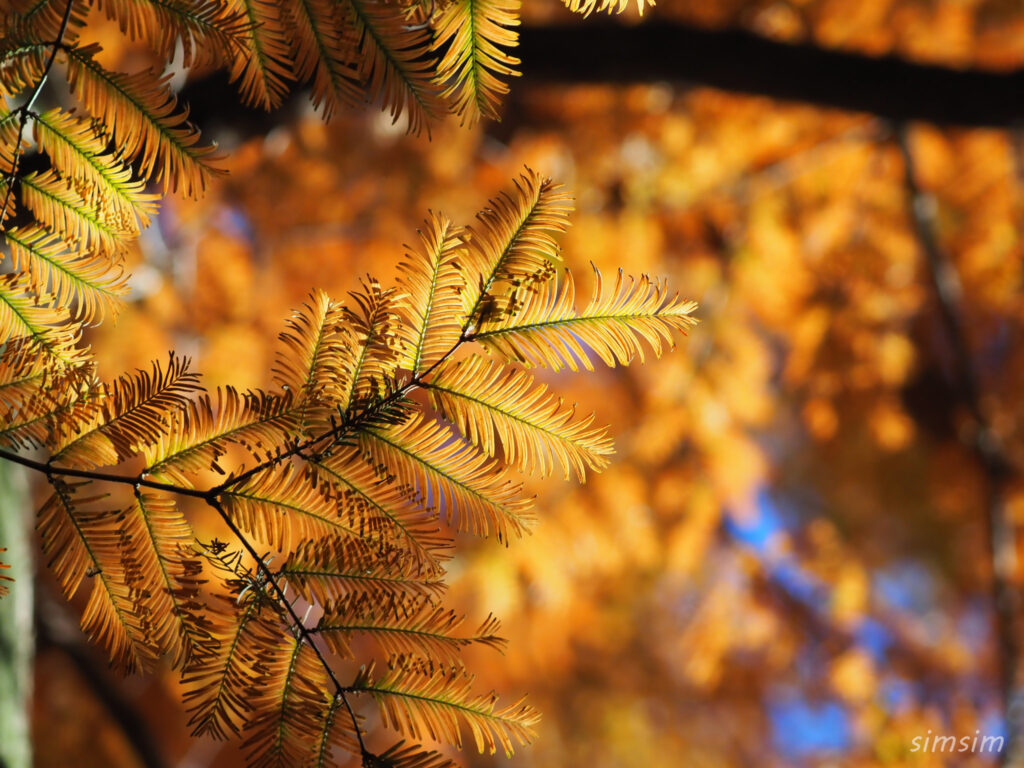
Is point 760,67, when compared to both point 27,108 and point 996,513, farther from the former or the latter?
point 996,513

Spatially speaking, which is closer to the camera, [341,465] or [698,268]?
[341,465]

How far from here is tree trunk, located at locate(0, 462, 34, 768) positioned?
1.13 metres

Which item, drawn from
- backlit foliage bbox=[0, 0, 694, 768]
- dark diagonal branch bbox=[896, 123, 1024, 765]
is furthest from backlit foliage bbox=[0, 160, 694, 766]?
dark diagonal branch bbox=[896, 123, 1024, 765]

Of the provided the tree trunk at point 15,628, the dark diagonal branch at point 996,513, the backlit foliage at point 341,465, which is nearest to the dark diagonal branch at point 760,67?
the dark diagonal branch at point 996,513

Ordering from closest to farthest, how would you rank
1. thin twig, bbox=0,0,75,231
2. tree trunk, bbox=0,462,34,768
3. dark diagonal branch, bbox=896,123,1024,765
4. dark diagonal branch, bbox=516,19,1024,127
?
thin twig, bbox=0,0,75,231
tree trunk, bbox=0,462,34,768
dark diagonal branch, bbox=516,19,1024,127
dark diagonal branch, bbox=896,123,1024,765

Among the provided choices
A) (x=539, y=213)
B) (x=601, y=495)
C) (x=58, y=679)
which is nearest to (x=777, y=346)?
(x=601, y=495)

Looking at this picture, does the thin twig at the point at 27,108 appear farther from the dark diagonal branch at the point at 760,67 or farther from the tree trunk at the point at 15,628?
the dark diagonal branch at the point at 760,67

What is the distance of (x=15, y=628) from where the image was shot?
122cm

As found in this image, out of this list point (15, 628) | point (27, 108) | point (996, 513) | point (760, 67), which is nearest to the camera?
point (27, 108)

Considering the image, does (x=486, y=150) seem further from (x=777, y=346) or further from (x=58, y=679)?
(x=777, y=346)

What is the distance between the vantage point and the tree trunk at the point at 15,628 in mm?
1128

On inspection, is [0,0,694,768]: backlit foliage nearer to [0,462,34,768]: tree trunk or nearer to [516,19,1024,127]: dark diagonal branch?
[0,462,34,768]: tree trunk

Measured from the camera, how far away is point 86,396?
0.62 meters

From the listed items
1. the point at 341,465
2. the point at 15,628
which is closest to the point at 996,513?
the point at 341,465
